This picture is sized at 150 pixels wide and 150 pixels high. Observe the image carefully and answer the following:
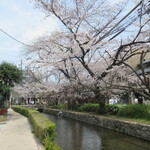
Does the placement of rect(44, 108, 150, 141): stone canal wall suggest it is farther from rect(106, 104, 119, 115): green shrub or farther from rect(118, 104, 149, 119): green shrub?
rect(106, 104, 119, 115): green shrub

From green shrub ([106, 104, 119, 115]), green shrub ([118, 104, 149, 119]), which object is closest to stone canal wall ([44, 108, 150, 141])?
green shrub ([118, 104, 149, 119])

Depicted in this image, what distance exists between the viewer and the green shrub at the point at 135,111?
42.0ft

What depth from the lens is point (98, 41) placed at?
1558 centimetres

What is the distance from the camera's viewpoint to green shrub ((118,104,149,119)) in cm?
1280

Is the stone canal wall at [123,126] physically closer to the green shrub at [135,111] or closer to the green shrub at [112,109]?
the green shrub at [135,111]

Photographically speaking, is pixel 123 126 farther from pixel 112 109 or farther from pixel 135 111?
pixel 112 109

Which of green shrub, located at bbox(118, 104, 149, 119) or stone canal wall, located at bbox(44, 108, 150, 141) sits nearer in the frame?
stone canal wall, located at bbox(44, 108, 150, 141)

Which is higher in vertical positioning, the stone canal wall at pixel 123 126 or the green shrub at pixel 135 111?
the green shrub at pixel 135 111

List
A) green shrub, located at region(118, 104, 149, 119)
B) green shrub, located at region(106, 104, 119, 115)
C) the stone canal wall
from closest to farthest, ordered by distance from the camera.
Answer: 1. the stone canal wall
2. green shrub, located at region(118, 104, 149, 119)
3. green shrub, located at region(106, 104, 119, 115)

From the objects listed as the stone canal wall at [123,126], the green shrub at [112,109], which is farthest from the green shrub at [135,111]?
the green shrub at [112,109]

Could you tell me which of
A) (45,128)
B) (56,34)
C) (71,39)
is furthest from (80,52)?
(45,128)

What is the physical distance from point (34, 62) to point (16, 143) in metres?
13.9

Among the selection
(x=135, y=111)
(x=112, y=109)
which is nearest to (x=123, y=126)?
(x=135, y=111)

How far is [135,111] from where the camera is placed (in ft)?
44.5
